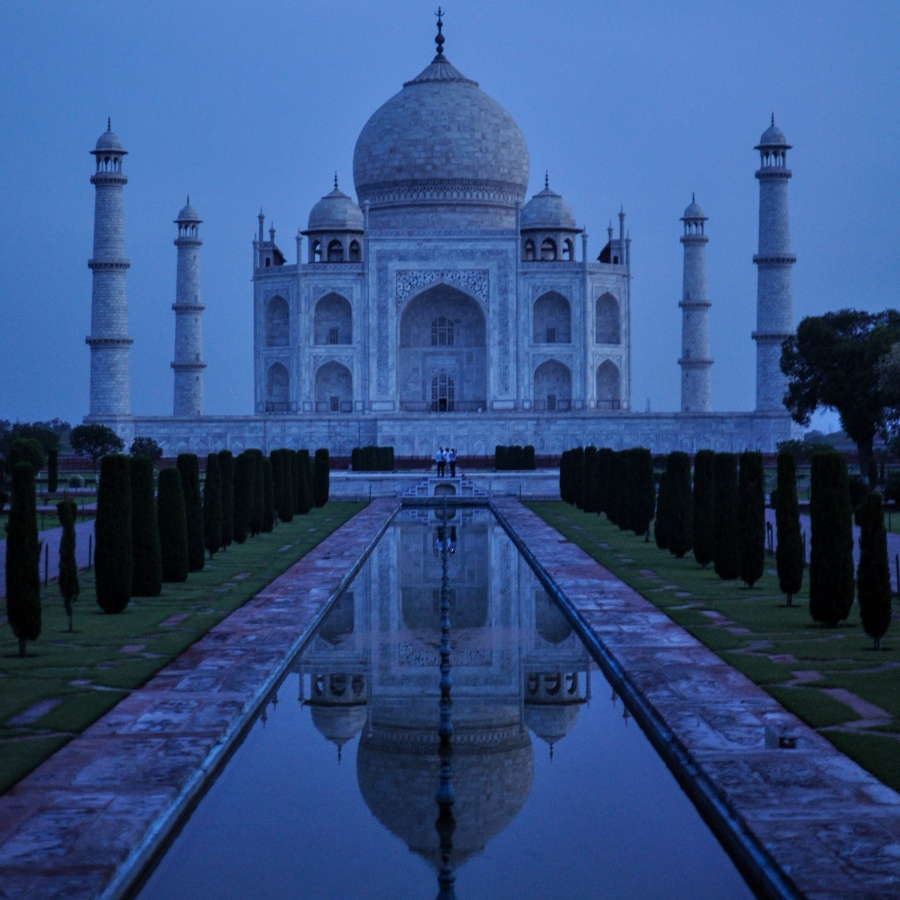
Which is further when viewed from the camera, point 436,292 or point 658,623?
point 436,292

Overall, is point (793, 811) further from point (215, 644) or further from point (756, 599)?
point (756, 599)

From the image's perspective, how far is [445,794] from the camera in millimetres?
5387

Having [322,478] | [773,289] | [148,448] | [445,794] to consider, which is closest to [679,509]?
[445,794]

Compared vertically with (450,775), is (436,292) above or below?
above

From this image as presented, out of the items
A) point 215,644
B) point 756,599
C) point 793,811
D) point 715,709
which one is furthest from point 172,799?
point 756,599

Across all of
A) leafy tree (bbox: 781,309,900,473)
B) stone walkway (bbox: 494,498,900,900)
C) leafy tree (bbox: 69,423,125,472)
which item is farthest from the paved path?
leafy tree (bbox: 781,309,900,473)

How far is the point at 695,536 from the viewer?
13.2 m

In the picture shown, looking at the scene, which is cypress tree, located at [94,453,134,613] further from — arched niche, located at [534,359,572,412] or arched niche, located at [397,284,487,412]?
arched niche, located at [397,284,487,412]

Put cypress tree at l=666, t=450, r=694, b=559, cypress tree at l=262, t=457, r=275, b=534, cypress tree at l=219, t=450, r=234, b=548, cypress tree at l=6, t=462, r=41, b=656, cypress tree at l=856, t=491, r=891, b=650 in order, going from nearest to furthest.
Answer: cypress tree at l=6, t=462, r=41, b=656 → cypress tree at l=856, t=491, r=891, b=650 → cypress tree at l=666, t=450, r=694, b=559 → cypress tree at l=219, t=450, r=234, b=548 → cypress tree at l=262, t=457, r=275, b=534

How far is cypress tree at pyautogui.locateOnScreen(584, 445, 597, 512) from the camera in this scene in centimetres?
2108

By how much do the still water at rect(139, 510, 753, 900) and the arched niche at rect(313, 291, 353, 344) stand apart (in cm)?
2790

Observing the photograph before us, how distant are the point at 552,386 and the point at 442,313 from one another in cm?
A: 348

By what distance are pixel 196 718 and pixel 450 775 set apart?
147 centimetres

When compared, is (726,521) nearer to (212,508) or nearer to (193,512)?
(193,512)
